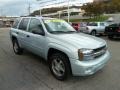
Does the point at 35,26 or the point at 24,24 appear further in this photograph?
the point at 24,24

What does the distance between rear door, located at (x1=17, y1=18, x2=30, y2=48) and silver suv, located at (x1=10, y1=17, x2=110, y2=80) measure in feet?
0.31

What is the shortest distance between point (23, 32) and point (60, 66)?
8.50 ft

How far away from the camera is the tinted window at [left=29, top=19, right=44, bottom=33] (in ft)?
18.2

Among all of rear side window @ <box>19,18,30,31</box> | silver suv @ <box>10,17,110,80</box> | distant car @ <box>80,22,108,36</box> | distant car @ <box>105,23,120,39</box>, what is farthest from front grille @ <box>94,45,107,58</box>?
distant car @ <box>80,22,108,36</box>

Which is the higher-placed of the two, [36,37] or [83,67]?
[36,37]

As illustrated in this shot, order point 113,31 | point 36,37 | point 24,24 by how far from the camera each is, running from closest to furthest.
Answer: point 36,37
point 24,24
point 113,31

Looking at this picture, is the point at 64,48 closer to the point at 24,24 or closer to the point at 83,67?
the point at 83,67

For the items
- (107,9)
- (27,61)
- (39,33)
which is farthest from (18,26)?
(107,9)

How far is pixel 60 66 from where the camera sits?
4.80 m

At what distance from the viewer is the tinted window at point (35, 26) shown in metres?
5.54

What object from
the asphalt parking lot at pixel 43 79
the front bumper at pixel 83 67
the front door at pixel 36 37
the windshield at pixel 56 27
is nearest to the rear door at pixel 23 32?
the front door at pixel 36 37

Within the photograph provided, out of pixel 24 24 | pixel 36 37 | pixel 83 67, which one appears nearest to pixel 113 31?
pixel 24 24

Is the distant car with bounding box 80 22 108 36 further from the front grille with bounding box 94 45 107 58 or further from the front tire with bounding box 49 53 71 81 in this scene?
the front tire with bounding box 49 53 71 81

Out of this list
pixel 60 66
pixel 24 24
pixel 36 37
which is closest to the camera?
pixel 60 66
